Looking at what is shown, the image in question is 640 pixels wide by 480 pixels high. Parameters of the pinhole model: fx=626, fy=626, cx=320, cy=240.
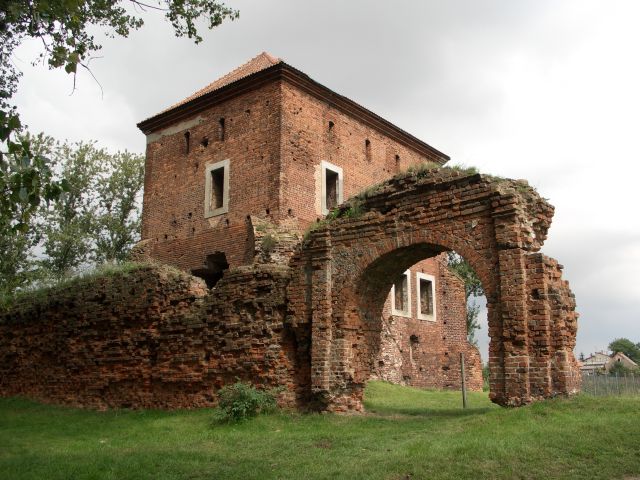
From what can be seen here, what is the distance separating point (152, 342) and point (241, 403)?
3721 mm

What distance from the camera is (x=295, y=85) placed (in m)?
18.3

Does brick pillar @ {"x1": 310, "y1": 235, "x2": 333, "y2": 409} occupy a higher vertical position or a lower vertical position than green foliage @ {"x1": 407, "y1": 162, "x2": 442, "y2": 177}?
lower

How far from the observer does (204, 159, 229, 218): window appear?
1855 cm

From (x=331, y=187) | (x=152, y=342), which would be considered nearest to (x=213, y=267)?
(x=331, y=187)

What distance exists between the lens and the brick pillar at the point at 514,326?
9273 millimetres

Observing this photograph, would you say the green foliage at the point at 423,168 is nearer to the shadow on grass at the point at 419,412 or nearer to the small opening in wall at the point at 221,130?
the shadow on grass at the point at 419,412

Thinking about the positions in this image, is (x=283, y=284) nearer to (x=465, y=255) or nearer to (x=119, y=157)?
(x=465, y=255)

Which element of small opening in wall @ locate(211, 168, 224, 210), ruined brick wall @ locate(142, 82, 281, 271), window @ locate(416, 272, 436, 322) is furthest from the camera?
window @ locate(416, 272, 436, 322)

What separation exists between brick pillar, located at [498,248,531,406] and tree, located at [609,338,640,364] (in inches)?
2752

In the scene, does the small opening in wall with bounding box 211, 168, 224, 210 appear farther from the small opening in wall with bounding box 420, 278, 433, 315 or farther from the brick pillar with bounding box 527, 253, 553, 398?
the brick pillar with bounding box 527, 253, 553, 398

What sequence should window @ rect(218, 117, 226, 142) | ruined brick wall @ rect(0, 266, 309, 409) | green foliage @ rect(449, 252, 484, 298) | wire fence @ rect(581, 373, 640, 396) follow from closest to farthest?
ruined brick wall @ rect(0, 266, 309, 409) → wire fence @ rect(581, 373, 640, 396) → window @ rect(218, 117, 226, 142) → green foliage @ rect(449, 252, 484, 298)

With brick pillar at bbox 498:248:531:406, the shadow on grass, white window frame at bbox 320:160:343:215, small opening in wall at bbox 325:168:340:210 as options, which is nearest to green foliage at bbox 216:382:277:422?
the shadow on grass

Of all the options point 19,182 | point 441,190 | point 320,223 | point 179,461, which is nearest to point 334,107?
point 320,223

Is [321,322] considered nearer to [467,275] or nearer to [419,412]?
[419,412]
